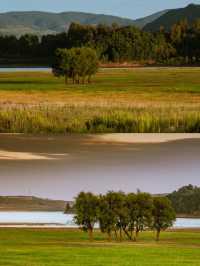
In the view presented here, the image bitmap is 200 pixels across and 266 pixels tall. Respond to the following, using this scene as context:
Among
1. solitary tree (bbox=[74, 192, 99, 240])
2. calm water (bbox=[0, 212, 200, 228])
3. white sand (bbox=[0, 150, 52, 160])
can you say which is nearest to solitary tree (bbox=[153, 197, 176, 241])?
solitary tree (bbox=[74, 192, 99, 240])

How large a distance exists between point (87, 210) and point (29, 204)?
2.86 m

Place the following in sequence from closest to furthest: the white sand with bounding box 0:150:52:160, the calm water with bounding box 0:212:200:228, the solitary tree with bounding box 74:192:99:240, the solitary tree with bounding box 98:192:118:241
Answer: the solitary tree with bounding box 74:192:99:240, the solitary tree with bounding box 98:192:118:241, the calm water with bounding box 0:212:200:228, the white sand with bounding box 0:150:52:160

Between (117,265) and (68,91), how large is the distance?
53.3 meters

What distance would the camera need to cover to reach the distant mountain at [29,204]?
95.8 feet

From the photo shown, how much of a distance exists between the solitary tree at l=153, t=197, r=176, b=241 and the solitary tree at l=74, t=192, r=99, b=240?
199 cm

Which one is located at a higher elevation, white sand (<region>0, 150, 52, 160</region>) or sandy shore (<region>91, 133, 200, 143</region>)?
sandy shore (<region>91, 133, 200, 143</region>)

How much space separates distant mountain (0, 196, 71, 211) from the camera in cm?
2920

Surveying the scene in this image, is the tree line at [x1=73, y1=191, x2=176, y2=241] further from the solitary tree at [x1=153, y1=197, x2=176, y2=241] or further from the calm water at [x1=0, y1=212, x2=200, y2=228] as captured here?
the calm water at [x1=0, y1=212, x2=200, y2=228]

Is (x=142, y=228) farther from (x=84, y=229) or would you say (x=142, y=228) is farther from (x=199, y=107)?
(x=199, y=107)

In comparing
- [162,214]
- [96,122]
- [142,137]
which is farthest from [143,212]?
[96,122]

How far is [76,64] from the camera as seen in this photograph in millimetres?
84500

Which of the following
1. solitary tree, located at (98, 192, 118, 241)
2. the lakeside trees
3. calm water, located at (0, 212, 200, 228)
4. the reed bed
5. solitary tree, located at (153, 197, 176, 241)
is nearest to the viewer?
solitary tree, located at (98, 192, 118, 241)

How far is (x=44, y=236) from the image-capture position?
95.2 ft

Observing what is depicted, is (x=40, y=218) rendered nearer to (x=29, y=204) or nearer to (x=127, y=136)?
(x=29, y=204)
